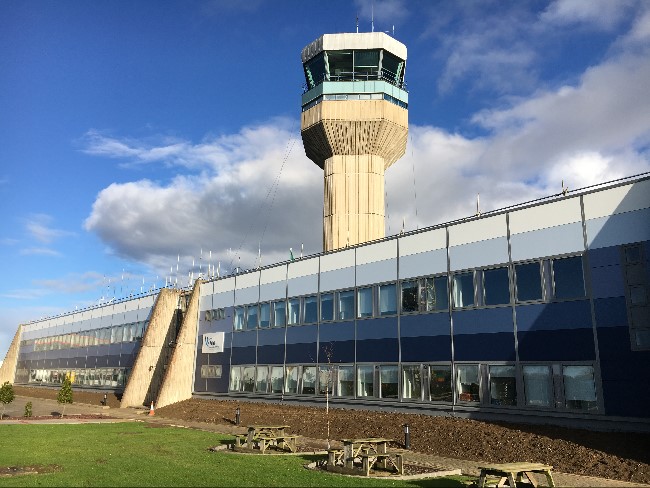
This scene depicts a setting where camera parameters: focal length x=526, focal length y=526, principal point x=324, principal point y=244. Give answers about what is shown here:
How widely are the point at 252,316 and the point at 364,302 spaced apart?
42.3ft

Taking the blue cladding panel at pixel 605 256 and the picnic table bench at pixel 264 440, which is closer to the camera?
the picnic table bench at pixel 264 440

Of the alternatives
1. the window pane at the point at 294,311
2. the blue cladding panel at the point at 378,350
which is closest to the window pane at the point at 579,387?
the blue cladding panel at the point at 378,350

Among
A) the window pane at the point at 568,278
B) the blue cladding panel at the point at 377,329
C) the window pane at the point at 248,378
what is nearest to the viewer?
the window pane at the point at 568,278

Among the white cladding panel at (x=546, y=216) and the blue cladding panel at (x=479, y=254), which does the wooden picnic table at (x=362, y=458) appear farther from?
the white cladding panel at (x=546, y=216)

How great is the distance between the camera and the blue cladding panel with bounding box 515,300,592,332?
2200cm

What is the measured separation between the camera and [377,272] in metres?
31.9

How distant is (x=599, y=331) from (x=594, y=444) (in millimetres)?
4663

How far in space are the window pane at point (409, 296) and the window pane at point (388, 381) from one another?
3.45 metres

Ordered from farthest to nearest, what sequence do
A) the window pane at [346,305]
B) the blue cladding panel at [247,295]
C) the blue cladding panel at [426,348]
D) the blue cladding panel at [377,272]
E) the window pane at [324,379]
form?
the blue cladding panel at [247,295]
the window pane at [324,379]
the window pane at [346,305]
the blue cladding panel at [377,272]
the blue cladding panel at [426,348]

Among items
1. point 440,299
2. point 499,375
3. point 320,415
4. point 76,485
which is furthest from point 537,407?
point 76,485

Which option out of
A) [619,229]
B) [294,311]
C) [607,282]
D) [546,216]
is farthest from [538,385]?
[294,311]

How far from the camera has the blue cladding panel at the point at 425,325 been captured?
27281 mm

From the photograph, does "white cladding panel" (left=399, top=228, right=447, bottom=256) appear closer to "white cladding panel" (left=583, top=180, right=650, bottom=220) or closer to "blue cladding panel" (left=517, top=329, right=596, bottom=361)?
"blue cladding panel" (left=517, top=329, right=596, bottom=361)

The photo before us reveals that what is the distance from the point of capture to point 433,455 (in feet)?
68.9
